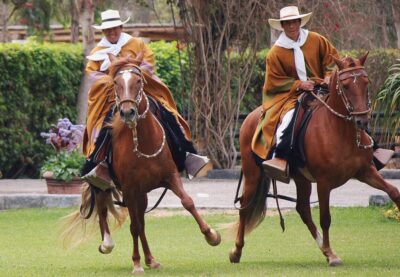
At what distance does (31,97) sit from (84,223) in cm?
1016

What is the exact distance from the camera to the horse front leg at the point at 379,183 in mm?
12523

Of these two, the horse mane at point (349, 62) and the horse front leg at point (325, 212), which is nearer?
the horse mane at point (349, 62)

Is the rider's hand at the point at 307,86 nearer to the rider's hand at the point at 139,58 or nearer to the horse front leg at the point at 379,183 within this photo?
the horse front leg at the point at 379,183

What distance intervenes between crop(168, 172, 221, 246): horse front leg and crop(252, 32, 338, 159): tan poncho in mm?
1201

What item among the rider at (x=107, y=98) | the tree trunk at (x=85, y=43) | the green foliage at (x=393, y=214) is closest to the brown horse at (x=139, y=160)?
the rider at (x=107, y=98)

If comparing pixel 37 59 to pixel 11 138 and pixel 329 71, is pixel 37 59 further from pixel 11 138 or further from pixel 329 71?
pixel 329 71

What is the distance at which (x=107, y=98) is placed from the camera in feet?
44.9

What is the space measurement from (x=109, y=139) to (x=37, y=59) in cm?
1142

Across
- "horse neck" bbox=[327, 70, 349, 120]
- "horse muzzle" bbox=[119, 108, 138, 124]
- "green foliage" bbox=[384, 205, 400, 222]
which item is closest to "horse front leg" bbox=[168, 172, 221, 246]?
"horse muzzle" bbox=[119, 108, 138, 124]

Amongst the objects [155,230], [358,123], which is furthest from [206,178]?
[358,123]

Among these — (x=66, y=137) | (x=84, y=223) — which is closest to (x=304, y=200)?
(x=84, y=223)

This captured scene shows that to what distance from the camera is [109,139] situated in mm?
13086

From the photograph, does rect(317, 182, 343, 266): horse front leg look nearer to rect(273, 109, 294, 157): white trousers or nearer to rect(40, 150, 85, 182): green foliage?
rect(273, 109, 294, 157): white trousers

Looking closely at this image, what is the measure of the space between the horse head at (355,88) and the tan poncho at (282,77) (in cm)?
110
